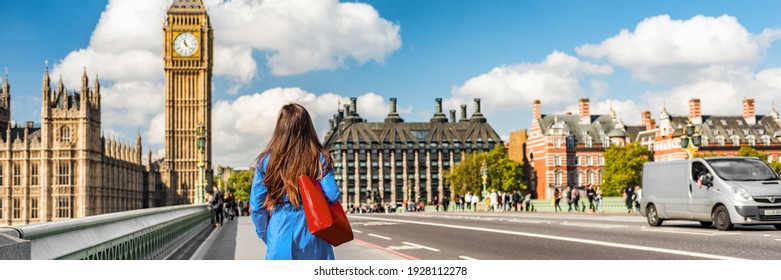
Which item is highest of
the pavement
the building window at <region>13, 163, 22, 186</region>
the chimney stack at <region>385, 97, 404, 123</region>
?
the chimney stack at <region>385, 97, 404, 123</region>

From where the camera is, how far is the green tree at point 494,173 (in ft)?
401

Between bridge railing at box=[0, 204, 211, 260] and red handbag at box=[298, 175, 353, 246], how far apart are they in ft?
5.09

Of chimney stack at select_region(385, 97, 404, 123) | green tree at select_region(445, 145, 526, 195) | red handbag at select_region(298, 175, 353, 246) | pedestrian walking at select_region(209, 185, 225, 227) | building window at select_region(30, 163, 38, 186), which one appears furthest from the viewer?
chimney stack at select_region(385, 97, 404, 123)

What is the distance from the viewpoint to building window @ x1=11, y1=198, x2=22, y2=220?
317ft

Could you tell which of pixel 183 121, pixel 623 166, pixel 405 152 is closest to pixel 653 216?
pixel 623 166

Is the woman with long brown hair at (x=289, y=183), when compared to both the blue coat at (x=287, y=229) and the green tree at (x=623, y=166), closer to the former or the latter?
the blue coat at (x=287, y=229)

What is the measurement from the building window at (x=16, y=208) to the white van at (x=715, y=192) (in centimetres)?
8669

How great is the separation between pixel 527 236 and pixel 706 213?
168 inches

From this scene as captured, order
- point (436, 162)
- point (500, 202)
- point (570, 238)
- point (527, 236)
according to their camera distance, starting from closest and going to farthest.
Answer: point (570, 238) → point (527, 236) → point (500, 202) → point (436, 162)

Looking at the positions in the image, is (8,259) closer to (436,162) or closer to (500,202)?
(500,202)

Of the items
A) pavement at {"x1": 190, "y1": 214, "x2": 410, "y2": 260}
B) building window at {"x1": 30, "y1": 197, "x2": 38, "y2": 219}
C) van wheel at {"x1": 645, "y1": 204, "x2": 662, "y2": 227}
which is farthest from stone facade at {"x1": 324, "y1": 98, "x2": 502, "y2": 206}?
pavement at {"x1": 190, "y1": 214, "x2": 410, "y2": 260}

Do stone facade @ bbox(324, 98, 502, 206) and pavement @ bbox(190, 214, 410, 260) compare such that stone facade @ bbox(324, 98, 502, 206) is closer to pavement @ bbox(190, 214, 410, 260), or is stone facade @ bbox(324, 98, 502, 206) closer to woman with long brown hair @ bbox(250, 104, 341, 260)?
pavement @ bbox(190, 214, 410, 260)
